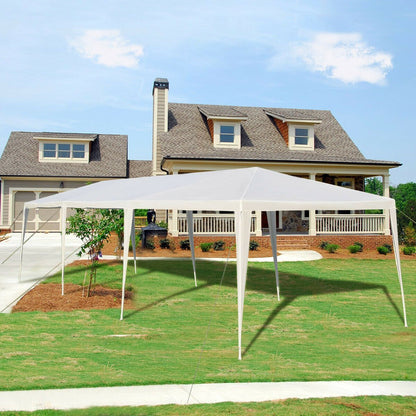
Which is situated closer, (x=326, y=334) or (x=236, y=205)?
(x=236, y=205)

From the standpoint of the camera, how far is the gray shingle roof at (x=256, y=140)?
71.5 ft

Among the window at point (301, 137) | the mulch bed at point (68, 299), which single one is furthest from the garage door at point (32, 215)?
the mulch bed at point (68, 299)

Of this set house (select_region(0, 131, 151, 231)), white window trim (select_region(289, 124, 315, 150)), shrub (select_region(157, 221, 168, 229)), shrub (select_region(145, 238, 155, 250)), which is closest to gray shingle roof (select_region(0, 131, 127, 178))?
house (select_region(0, 131, 151, 231))

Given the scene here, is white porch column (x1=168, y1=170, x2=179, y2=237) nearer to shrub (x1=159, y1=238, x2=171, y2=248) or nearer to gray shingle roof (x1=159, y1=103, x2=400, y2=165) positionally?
shrub (x1=159, y1=238, x2=171, y2=248)

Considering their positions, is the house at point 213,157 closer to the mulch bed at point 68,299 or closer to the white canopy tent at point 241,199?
the mulch bed at point 68,299

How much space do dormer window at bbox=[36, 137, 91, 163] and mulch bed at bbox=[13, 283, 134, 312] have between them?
57.5 ft

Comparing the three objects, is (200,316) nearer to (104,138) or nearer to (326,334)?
(326,334)

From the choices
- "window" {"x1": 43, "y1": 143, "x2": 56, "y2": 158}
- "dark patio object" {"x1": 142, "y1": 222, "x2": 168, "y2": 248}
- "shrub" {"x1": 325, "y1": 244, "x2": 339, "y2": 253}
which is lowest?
"shrub" {"x1": 325, "y1": 244, "x2": 339, "y2": 253}

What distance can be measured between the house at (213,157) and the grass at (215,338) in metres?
8.86

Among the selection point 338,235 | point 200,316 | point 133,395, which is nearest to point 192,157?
point 338,235

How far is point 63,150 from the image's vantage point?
1108 inches

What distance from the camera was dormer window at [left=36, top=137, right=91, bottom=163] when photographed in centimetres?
2773

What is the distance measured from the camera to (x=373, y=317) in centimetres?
915

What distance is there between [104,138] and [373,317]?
83.3 feet
